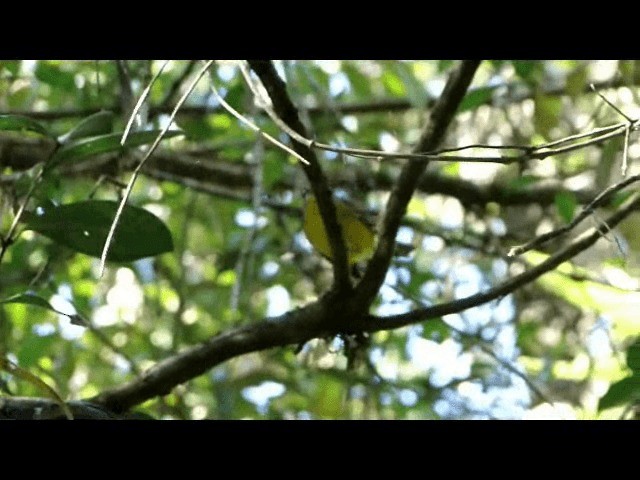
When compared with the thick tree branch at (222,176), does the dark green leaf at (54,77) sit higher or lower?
higher

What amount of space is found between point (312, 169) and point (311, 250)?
906mm

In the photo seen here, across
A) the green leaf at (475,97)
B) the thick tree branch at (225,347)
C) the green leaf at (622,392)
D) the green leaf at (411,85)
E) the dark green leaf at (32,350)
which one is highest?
the green leaf at (411,85)

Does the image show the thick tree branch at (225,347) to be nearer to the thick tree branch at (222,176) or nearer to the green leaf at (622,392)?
the green leaf at (622,392)

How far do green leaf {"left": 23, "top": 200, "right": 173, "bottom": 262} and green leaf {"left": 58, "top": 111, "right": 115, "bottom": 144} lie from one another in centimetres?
7

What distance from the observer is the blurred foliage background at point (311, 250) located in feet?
5.40

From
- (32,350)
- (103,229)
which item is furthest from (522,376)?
(32,350)

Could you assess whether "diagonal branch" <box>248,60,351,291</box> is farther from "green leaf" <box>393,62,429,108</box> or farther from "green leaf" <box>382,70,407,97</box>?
"green leaf" <box>382,70,407,97</box>

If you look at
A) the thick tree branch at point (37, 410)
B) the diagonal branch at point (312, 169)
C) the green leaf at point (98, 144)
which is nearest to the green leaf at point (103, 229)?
the green leaf at point (98, 144)

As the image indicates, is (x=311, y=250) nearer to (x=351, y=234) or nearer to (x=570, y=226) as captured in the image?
(x=351, y=234)

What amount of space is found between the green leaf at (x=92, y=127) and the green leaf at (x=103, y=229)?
2.9 inches
